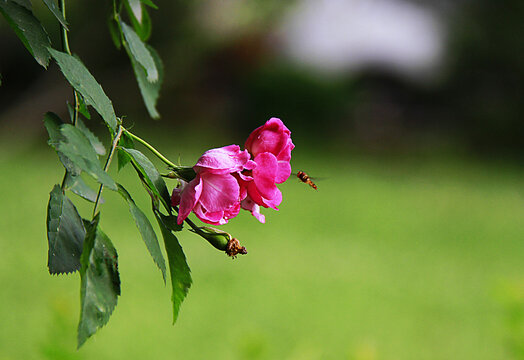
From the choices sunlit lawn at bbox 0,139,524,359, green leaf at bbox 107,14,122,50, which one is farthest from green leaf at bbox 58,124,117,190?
sunlit lawn at bbox 0,139,524,359

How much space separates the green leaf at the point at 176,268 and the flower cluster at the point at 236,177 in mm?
14

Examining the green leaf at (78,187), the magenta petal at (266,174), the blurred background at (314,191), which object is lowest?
the blurred background at (314,191)

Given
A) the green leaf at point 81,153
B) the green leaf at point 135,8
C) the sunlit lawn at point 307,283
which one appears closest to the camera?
the green leaf at point 81,153

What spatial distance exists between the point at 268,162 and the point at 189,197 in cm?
5

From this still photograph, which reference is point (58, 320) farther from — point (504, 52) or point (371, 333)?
point (504, 52)

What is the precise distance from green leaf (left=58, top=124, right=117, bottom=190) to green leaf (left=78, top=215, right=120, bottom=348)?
0.11 feet

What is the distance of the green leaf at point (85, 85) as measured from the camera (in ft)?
1.16

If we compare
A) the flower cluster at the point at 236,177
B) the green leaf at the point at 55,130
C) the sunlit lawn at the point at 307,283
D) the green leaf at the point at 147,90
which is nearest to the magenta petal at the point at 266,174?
the flower cluster at the point at 236,177

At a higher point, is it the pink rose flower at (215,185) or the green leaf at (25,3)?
the green leaf at (25,3)

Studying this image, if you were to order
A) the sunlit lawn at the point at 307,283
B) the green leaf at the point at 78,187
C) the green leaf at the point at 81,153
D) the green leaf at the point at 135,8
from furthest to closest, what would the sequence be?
the sunlit lawn at the point at 307,283, the green leaf at the point at 135,8, the green leaf at the point at 78,187, the green leaf at the point at 81,153

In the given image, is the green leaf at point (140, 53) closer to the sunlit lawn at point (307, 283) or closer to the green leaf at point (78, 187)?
the green leaf at point (78, 187)

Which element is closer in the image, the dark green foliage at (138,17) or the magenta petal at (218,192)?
the magenta petal at (218,192)

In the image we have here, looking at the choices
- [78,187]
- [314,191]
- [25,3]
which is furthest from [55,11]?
[314,191]

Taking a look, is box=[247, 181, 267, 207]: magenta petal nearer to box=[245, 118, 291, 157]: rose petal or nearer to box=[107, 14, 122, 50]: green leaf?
box=[245, 118, 291, 157]: rose petal
